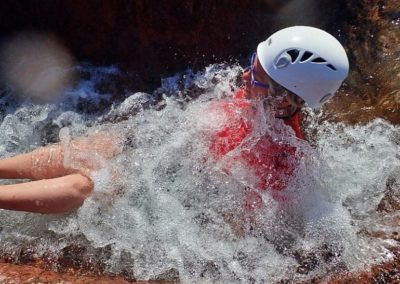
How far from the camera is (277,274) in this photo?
3.65 metres

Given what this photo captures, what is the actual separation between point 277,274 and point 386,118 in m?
2.19

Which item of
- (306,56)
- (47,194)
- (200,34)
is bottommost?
(47,194)

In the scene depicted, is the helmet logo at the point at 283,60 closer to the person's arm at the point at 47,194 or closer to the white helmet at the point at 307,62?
the white helmet at the point at 307,62

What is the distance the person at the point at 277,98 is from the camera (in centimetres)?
363

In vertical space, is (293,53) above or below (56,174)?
above

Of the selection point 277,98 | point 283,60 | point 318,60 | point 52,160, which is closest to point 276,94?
point 277,98

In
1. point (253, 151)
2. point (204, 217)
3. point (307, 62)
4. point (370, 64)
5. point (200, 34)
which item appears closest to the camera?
point (307, 62)

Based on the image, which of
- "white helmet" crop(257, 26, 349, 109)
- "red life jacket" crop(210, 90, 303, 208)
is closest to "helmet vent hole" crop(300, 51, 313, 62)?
"white helmet" crop(257, 26, 349, 109)

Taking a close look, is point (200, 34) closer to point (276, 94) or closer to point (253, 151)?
point (276, 94)

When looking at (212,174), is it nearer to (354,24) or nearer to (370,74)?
(370,74)

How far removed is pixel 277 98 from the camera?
3.82m

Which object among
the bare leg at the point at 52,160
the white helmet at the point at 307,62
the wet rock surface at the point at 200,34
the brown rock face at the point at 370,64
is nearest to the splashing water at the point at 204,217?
the bare leg at the point at 52,160

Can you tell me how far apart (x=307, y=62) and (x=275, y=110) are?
0.44 meters

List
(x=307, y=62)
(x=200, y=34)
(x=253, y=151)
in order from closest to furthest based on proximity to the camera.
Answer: (x=307, y=62), (x=253, y=151), (x=200, y=34)
